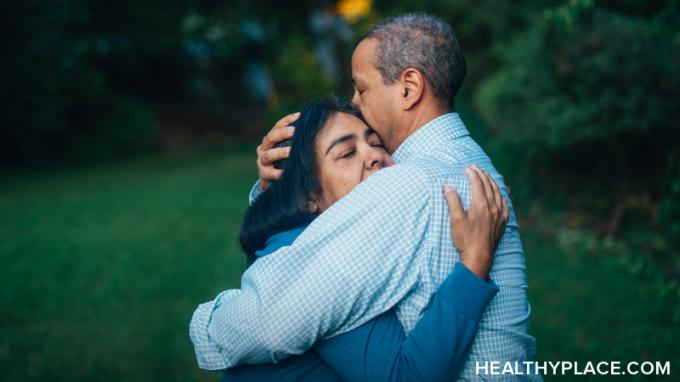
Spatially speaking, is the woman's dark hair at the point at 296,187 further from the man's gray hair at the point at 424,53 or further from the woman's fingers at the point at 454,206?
the woman's fingers at the point at 454,206

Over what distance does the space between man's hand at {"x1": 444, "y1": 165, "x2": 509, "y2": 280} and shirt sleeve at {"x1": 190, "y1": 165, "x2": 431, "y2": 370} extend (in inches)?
4.0

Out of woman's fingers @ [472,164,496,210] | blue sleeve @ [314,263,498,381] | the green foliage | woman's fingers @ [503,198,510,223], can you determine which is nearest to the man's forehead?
woman's fingers @ [472,164,496,210]

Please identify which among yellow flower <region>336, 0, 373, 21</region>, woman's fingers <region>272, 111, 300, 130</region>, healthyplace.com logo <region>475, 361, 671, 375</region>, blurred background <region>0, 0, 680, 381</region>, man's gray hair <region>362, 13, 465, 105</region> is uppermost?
yellow flower <region>336, 0, 373, 21</region>

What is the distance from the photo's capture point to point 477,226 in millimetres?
2150

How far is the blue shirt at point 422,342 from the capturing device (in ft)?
6.53

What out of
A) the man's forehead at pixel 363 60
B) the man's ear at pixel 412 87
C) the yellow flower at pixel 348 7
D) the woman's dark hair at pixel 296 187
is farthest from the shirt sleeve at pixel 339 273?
the yellow flower at pixel 348 7

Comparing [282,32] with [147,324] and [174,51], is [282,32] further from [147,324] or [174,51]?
[147,324]

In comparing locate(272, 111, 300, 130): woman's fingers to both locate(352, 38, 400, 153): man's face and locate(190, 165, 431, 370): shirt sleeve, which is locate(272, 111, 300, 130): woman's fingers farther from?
locate(190, 165, 431, 370): shirt sleeve

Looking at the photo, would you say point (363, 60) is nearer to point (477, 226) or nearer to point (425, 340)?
point (477, 226)

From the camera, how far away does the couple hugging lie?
6.56ft

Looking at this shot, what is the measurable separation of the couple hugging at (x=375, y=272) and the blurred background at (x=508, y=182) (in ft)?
2.81

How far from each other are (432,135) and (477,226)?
0.55 metres

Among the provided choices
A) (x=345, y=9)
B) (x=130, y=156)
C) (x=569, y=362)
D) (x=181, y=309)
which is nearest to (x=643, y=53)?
(x=569, y=362)

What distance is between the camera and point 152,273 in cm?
790
